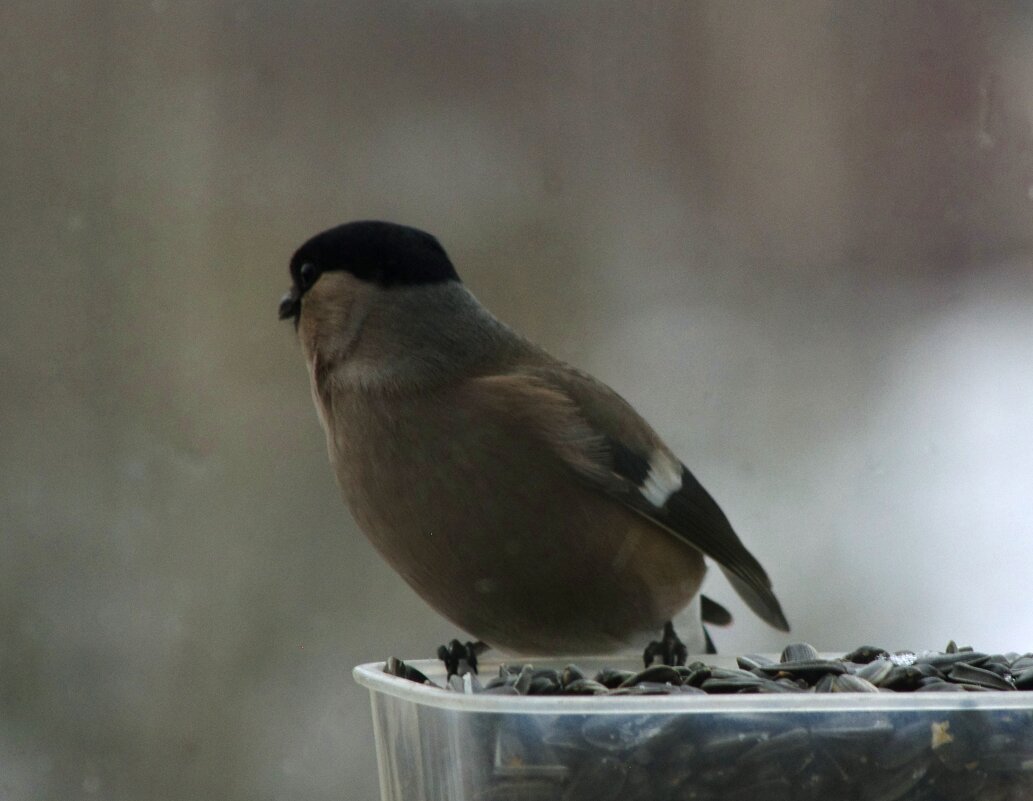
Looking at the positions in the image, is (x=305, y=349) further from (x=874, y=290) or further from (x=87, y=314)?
(x=874, y=290)

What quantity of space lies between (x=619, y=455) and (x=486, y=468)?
161 millimetres

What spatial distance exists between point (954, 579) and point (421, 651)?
0.71m

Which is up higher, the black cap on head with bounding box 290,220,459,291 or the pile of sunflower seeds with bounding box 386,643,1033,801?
the black cap on head with bounding box 290,220,459,291

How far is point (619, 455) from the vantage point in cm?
120

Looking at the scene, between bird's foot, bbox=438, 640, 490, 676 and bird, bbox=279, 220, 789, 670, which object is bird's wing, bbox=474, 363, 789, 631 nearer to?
bird, bbox=279, 220, 789, 670

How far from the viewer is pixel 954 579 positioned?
1.63 meters

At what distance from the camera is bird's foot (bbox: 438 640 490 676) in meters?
1.08

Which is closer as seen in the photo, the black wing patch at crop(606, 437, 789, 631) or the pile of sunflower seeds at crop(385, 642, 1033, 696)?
the pile of sunflower seeds at crop(385, 642, 1033, 696)

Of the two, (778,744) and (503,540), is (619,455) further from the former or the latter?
(778,744)

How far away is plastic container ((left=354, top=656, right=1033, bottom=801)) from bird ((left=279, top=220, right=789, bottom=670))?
1.28 ft

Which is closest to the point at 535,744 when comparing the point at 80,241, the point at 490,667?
the point at 490,667

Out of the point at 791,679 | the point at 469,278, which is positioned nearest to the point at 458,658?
the point at 791,679

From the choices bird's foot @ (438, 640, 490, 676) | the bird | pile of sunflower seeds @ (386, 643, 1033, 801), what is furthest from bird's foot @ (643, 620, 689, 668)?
pile of sunflower seeds @ (386, 643, 1033, 801)

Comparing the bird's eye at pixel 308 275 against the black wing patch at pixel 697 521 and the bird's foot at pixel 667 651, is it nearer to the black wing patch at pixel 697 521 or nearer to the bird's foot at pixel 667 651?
the black wing patch at pixel 697 521
